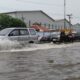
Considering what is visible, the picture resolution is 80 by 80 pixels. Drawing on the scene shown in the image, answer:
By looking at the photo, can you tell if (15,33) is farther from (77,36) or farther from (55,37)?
(77,36)

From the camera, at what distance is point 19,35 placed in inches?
1198

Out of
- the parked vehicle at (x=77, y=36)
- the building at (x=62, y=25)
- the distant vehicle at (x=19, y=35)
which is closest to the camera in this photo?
the distant vehicle at (x=19, y=35)

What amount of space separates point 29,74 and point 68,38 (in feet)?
98.0

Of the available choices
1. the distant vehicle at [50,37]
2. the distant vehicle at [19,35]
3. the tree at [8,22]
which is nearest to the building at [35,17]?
the tree at [8,22]

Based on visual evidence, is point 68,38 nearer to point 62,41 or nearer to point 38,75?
point 62,41

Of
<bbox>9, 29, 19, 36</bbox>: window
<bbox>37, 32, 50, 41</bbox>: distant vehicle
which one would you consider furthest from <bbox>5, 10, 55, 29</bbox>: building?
<bbox>9, 29, 19, 36</bbox>: window

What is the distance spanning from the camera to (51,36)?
40.5 meters

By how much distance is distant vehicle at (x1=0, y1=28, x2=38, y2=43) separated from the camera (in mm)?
29555

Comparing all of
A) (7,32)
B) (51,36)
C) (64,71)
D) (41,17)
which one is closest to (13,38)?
(7,32)

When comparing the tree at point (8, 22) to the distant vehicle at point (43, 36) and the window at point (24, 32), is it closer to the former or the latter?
the distant vehicle at point (43, 36)

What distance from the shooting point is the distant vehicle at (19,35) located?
97.0 feet

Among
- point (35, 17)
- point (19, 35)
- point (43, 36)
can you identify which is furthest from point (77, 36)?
point (35, 17)

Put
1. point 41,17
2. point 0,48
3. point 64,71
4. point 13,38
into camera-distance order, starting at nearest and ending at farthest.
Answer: point 64,71, point 0,48, point 13,38, point 41,17

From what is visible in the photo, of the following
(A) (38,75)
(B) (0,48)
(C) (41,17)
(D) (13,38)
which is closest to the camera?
(A) (38,75)
